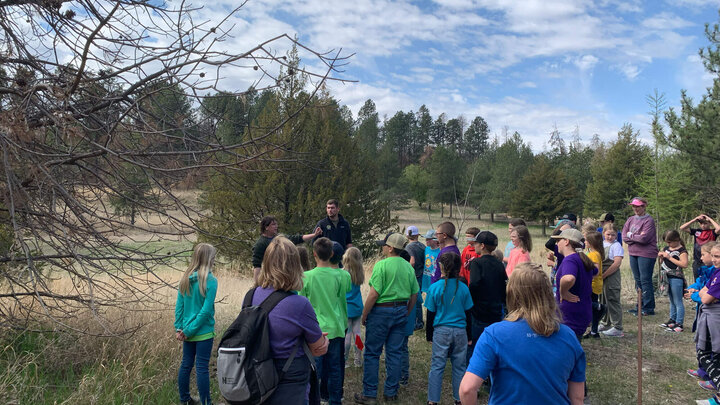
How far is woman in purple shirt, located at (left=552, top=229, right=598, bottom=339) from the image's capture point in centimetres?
498

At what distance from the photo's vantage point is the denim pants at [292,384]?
2965 millimetres

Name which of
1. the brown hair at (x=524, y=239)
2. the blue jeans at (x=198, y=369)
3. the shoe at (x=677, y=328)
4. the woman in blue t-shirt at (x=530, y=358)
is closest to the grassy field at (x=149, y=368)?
the blue jeans at (x=198, y=369)

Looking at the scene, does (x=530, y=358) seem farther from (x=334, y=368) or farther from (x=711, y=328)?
(x=711, y=328)

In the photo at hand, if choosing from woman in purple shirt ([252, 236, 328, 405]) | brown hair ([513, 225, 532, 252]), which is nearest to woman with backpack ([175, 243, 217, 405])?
woman in purple shirt ([252, 236, 328, 405])

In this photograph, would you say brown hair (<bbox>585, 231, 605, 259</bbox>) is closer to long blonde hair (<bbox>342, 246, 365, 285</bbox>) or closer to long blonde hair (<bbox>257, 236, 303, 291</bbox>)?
long blonde hair (<bbox>342, 246, 365, 285</bbox>)

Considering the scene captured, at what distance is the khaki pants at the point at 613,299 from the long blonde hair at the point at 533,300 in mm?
5982

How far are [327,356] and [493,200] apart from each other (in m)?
46.2

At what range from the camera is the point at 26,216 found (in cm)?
345

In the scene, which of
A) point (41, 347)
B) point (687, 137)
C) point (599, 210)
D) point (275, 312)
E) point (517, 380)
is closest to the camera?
point (517, 380)

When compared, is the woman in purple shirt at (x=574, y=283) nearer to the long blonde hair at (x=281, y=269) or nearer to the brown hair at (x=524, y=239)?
the brown hair at (x=524, y=239)

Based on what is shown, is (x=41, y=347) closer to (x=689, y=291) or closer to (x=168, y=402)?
(x=168, y=402)

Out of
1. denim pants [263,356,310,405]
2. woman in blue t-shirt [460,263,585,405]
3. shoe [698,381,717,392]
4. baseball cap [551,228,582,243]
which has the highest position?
baseball cap [551,228,582,243]

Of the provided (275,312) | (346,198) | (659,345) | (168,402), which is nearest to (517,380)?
(275,312)

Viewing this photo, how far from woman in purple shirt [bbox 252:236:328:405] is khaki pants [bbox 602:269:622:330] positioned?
248 inches
